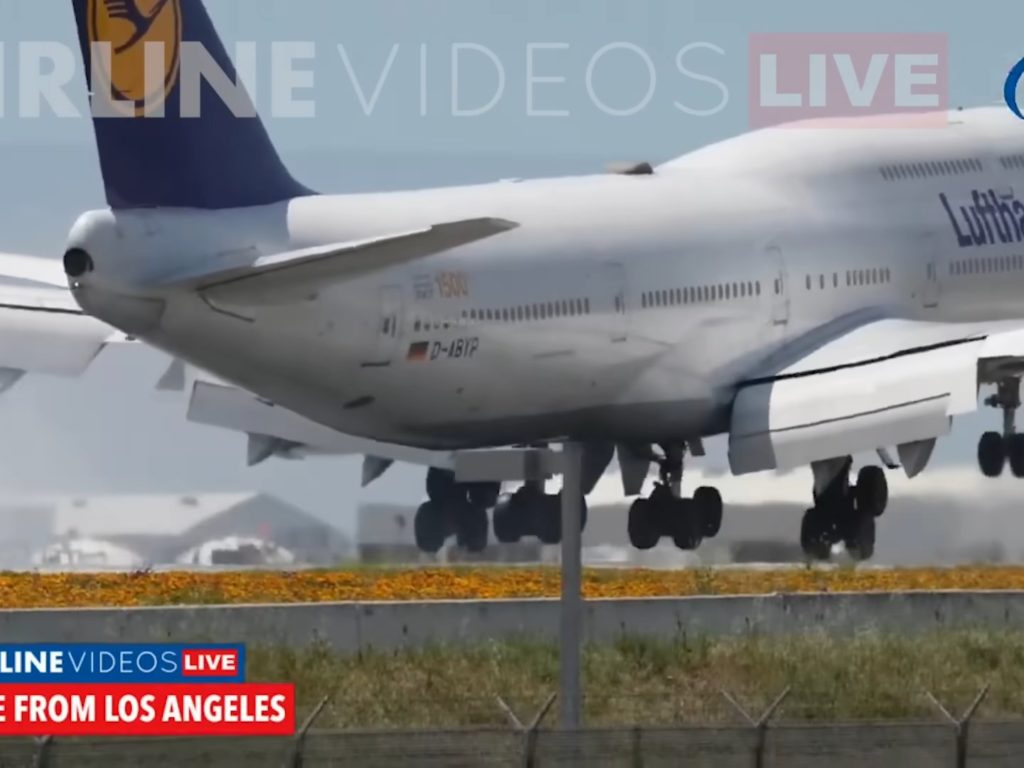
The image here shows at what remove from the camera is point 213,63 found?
42.5m

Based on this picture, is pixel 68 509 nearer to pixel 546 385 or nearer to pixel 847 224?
pixel 546 385

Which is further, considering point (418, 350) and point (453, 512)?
point (453, 512)

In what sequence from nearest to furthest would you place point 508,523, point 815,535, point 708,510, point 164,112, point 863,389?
point 164,112, point 863,389, point 815,535, point 708,510, point 508,523

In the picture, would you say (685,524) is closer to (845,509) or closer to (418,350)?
(845,509)

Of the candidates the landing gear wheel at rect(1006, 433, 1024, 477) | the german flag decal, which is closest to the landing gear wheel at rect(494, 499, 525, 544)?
the landing gear wheel at rect(1006, 433, 1024, 477)

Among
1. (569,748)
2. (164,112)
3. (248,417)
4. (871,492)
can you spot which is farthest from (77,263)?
(871,492)

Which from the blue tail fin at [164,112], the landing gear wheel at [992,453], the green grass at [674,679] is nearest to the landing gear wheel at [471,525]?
the landing gear wheel at [992,453]

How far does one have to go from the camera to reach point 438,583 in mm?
52375

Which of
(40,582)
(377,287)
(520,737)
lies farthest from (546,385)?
(520,737)

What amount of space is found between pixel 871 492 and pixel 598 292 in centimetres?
648

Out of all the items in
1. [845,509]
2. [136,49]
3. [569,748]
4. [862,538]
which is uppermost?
[136,49]

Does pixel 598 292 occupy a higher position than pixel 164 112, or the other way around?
pixel 164 112

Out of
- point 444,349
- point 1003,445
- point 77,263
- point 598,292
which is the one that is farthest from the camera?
point 1003,445

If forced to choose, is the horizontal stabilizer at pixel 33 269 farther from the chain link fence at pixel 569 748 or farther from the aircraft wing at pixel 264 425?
the chain link fence at pixel 569 748
